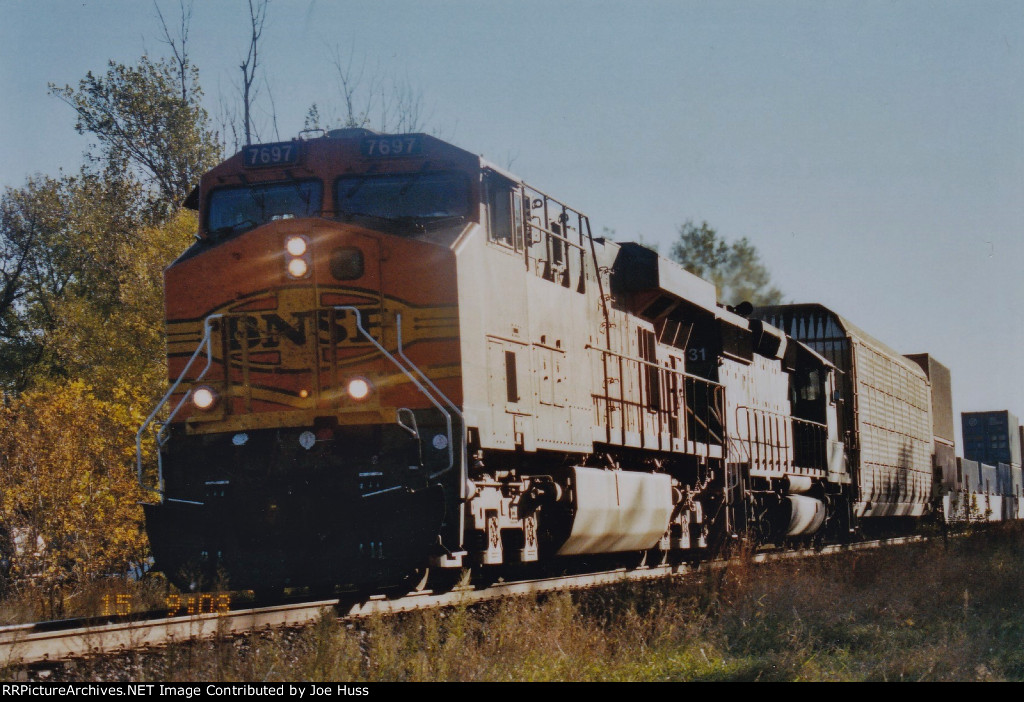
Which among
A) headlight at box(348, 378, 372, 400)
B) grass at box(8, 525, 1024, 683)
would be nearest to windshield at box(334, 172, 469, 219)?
headlight at box(348, 378, 372, 400)

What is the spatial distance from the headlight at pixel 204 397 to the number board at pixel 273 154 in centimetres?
191

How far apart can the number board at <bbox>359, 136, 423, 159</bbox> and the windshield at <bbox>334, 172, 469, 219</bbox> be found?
0.57 feet

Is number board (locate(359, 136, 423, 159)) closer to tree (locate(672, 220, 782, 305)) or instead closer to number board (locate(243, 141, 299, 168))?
number board (locate(243, 141, 299, 168))

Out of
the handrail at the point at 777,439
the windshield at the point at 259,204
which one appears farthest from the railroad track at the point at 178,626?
the handrail at the point at 777,439

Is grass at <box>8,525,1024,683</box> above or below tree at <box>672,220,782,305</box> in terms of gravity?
below

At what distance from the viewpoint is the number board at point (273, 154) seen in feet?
30.8

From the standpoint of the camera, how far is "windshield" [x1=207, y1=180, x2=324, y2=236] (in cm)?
929

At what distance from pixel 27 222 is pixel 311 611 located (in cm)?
3279

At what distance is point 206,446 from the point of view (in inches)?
351

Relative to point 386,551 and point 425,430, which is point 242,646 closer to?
point 386,551

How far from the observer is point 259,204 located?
31.1ft

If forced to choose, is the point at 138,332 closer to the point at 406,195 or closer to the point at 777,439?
the point at 777,439

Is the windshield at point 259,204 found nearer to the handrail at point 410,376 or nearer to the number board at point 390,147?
the number board at point 390,147

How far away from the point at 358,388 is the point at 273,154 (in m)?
2.19
